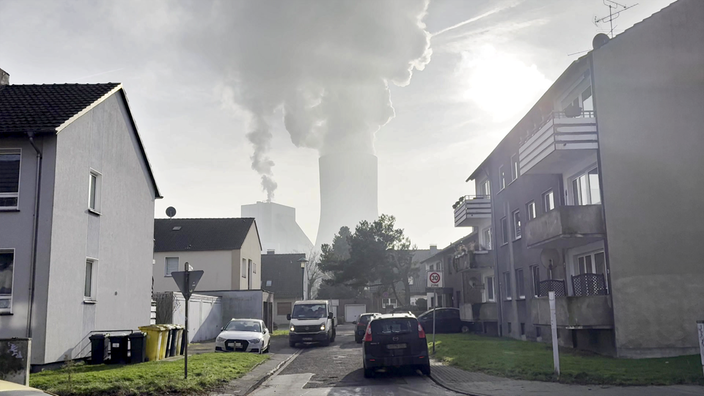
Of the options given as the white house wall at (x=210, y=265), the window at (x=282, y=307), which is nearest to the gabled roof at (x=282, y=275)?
the window at (x=282, y=307)

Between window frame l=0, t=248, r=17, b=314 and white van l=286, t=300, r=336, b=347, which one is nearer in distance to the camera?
window frame l=0, t=248, r=17, b=314

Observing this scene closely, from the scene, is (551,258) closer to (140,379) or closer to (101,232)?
(140,379)

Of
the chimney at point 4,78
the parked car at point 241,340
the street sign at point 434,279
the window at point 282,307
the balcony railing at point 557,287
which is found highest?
the chimney at point 4,78

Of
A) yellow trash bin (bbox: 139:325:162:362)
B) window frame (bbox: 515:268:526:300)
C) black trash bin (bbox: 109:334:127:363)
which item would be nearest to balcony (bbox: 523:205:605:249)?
window frame (bbox: 515:268:526:300)

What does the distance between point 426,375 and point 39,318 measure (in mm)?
9797

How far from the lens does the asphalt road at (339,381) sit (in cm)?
1367

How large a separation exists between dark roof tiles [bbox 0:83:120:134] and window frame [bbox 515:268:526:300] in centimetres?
1829

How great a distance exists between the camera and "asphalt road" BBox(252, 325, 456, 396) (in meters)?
13.7

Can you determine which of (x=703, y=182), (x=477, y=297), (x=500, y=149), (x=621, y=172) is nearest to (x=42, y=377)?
(x=621, y=172)

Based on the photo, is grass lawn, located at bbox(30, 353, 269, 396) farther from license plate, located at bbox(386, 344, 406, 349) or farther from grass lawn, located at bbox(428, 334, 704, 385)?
grass lawn, located at bbox(428, 334, 704, 385)

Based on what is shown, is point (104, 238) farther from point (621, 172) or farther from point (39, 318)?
point (621, 172)

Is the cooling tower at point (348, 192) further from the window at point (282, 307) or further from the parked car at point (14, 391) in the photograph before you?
the parked car at point (14, 391)

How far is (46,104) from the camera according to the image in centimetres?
1892

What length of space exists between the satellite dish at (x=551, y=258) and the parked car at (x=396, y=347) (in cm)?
→ 840
